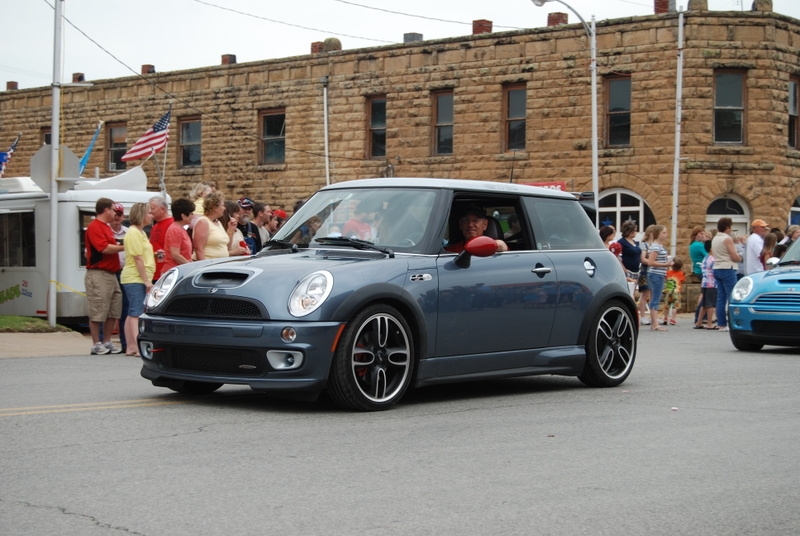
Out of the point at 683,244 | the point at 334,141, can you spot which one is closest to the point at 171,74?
the point at 334,141

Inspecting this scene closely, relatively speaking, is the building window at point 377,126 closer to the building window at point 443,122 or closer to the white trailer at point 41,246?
the building window at point 443,122

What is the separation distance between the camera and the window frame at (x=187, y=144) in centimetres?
3981

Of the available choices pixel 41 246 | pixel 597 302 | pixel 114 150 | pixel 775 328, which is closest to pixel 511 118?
pixel 114 150

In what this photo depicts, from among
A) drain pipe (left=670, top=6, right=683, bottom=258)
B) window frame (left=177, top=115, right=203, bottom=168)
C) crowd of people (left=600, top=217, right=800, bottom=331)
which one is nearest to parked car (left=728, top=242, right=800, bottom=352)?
crowd of people (left=600, top=217, right=800, bottom=331)

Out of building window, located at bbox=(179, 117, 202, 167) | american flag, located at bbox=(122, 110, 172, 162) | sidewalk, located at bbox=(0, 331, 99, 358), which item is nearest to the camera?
sidewalk, located at bbox=(0, 331, 99, 358)

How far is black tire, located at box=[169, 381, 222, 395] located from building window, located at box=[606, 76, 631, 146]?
2429 centimetres

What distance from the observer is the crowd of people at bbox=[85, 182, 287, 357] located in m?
13.2

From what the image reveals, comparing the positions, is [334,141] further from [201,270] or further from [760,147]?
[201,270]

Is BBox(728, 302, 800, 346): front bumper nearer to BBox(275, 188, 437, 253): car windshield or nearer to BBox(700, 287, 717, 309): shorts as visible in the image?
BBox(700, 287, 717, 309): shorts

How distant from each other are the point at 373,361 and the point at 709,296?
14.7 metres

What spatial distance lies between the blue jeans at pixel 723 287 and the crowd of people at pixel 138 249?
31.8 feet

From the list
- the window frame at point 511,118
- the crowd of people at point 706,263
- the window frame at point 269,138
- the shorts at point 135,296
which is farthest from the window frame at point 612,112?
the shorts at point 135,296

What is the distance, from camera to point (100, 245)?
13.5 m

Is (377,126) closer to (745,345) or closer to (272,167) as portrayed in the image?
(272,167)
